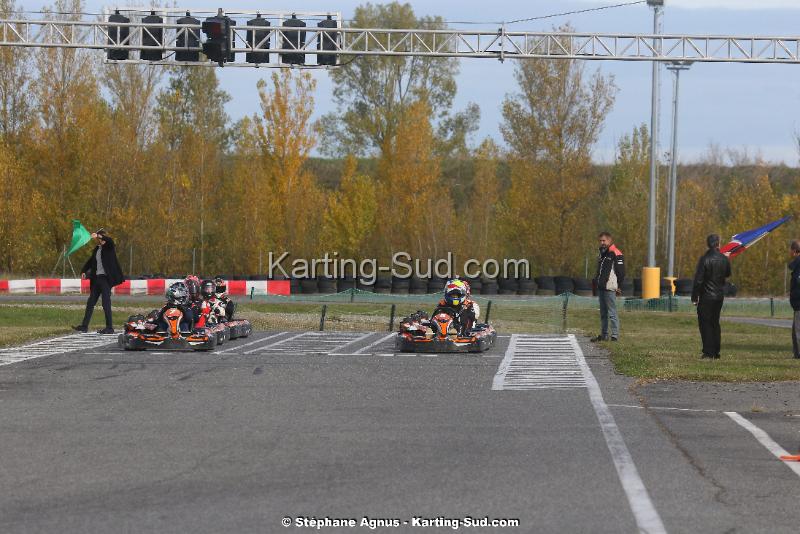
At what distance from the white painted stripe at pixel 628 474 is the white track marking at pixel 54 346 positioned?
919 cm

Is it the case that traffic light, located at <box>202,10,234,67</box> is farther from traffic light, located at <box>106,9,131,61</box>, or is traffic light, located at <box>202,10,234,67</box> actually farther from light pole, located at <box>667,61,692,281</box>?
light pole, located at <box>667,61,692,281</box>

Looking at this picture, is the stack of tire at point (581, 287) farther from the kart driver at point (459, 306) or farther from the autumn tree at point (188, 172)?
the kart driver at point (459, 306)

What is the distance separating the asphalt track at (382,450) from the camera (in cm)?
716

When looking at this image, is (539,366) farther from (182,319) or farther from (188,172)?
(188,172)

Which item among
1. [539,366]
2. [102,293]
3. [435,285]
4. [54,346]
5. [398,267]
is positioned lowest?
[54,346]

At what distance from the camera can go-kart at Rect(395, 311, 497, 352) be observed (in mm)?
19062

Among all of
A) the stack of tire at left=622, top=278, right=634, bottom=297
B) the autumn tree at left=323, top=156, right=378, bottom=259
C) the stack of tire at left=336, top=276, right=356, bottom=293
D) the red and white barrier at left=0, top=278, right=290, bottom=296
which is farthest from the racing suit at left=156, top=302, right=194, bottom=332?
the autumn tree at left=323, top=156, right=378, bottom=259

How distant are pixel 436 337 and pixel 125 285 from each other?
31229mm

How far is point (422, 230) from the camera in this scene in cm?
5759

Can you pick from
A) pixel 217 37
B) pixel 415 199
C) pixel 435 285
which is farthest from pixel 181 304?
pixel 415 199

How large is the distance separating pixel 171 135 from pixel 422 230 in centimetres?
1602

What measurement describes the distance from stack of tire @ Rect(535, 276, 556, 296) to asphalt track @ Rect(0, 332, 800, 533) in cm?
3478

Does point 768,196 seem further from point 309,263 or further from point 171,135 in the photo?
point 171,135

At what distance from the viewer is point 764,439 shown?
401 inches
